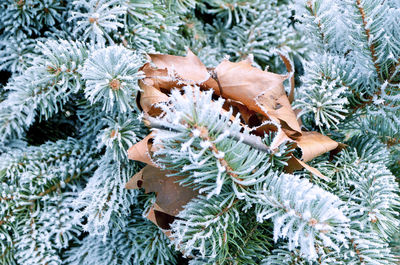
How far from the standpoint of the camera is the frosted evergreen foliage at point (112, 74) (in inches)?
15.6

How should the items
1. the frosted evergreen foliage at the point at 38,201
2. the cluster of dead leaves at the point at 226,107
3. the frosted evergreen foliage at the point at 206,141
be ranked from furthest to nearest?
the frosted evergreen foliage at the point at 38,201 < the cluster of dead leaves at the point at 226,107 < the frosted evergreen foliage at the point at 206,141

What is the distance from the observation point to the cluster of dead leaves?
41 centimetres

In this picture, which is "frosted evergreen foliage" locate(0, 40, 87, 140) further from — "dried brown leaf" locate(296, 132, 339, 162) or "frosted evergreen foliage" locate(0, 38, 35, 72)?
"dried brown leaf" locate(296, 132, 339, 162)

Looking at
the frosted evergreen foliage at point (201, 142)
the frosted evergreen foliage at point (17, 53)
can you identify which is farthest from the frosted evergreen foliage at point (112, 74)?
the frosted evergreen foliage at point (17, 53)

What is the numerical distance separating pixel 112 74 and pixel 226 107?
136 mm

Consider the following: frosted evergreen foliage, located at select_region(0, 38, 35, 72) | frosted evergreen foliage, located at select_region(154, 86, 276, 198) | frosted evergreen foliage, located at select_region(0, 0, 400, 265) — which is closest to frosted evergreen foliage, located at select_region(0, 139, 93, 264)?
frosted evergreen foliage, located at select_region(0, 0, 400, 265)

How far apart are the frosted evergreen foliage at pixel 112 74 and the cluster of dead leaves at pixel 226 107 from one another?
0.7 inches

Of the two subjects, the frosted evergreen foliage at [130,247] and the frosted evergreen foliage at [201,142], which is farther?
the frosted evergreen foliage at [130,247]

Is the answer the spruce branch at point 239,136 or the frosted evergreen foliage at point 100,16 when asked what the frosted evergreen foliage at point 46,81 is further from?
the spruce branch at point 239,136

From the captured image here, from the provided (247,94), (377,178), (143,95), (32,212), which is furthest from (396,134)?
(32,212)

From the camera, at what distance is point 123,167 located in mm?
484

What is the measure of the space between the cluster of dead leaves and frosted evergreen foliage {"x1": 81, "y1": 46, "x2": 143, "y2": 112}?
0.02 m

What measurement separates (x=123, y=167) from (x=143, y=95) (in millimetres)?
115

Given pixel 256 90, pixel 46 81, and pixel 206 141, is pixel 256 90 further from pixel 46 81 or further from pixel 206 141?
pixel 46 81
